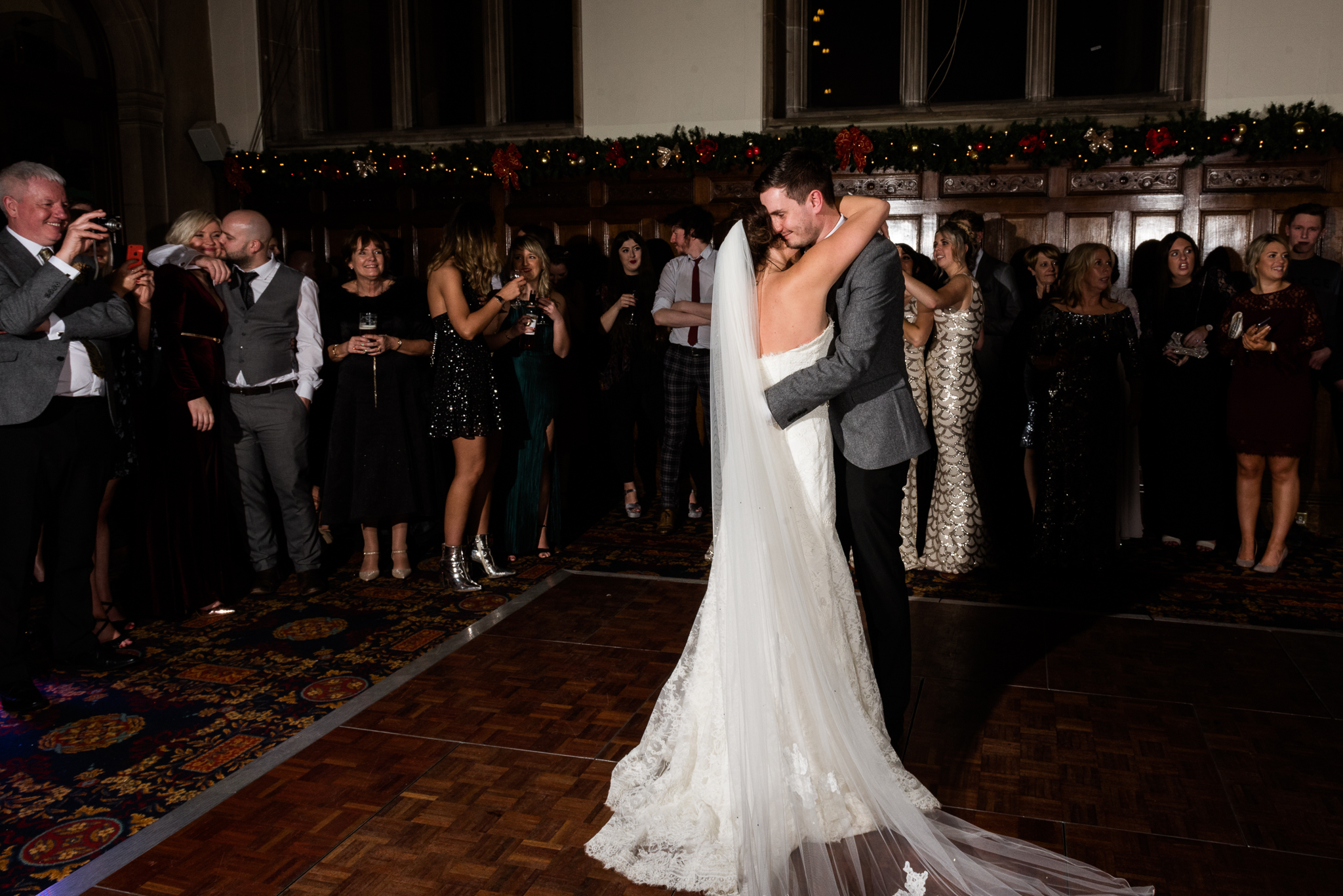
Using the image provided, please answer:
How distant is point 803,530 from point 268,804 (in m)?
1.70

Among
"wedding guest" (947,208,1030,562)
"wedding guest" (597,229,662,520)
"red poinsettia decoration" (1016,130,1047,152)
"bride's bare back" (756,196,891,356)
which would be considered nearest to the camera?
"bride's bare back" (756,196,891,356)

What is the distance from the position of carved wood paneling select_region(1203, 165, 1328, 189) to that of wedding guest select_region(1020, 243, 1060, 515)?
153 centimetres

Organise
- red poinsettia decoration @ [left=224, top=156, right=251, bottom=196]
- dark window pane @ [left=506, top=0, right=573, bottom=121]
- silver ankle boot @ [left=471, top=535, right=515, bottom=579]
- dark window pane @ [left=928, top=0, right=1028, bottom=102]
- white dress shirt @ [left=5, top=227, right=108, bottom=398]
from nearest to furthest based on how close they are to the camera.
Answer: white dress shirt @ [left=5, top=227, right=108, bottom=398], silver ankle boot @ [left=471, top=535, right=515, bottom=579], dark window pane @ [left=928, top=0, right=1028, bottom=102], dark window pane @ [left=506, top=0, right=573, bottom=121], red poinsettia decoration @ [left=224, top=156, right=251, bottom=196]

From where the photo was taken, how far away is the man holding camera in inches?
Result: 136

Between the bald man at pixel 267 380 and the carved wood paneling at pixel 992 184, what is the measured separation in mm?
4732

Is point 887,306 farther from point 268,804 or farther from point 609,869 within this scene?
point 268,804

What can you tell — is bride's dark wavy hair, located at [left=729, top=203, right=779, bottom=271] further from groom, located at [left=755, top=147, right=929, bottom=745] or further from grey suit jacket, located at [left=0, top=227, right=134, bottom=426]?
grey suit jacket, located at [left=0, top=227, right=134, bottom=426]

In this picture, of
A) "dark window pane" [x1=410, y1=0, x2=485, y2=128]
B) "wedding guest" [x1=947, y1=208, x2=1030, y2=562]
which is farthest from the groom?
"dark window pane" [x1=410, y1=0, x2=485, y2=128]

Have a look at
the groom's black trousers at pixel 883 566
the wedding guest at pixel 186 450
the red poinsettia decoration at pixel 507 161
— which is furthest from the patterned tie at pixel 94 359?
the red poinsettia decoration at pixel 507 161

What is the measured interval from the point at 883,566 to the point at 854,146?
531 cm

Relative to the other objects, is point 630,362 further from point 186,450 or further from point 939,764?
point 939,764

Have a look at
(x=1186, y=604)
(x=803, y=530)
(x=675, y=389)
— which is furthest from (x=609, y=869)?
(x=675, y=389)

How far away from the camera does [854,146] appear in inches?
291

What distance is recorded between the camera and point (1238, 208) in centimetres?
703
